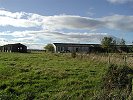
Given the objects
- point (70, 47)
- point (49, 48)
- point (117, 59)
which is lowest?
point (117, 59)

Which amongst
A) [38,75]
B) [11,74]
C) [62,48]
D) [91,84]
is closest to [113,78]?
[91,84]

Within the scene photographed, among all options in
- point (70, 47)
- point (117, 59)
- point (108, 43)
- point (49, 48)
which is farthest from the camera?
point (70, 47)

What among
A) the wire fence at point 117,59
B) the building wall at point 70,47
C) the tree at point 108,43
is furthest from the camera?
the building wall at point 70,47

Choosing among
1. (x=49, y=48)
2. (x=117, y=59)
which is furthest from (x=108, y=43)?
(x=117, y=59)

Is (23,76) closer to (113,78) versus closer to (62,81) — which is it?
(62,81)

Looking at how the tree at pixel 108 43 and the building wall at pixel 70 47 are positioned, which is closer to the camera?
the tree at pixel 108 43

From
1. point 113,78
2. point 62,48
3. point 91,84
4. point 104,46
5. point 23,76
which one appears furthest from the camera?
point 62,48

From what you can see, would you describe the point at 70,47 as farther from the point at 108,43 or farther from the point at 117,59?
the point at 117,59

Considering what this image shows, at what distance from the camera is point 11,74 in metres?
23.0

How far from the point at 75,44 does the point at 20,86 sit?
111 meters

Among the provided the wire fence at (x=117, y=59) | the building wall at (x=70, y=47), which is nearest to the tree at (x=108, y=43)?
the building wall at (x=70, y=47)

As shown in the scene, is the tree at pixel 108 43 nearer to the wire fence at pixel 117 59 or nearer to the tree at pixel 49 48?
the tree at pixel 49 48

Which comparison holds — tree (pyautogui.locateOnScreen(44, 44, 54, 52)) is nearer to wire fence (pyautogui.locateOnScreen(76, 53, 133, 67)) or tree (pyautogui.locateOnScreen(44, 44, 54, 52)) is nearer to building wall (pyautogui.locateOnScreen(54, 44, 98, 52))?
building wall (pyautogui.locateOnScreen(54, 44, 98, 52))

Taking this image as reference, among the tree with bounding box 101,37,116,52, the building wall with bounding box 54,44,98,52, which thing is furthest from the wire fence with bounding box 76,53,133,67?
the building wall with bounding box 54,44,98,52
